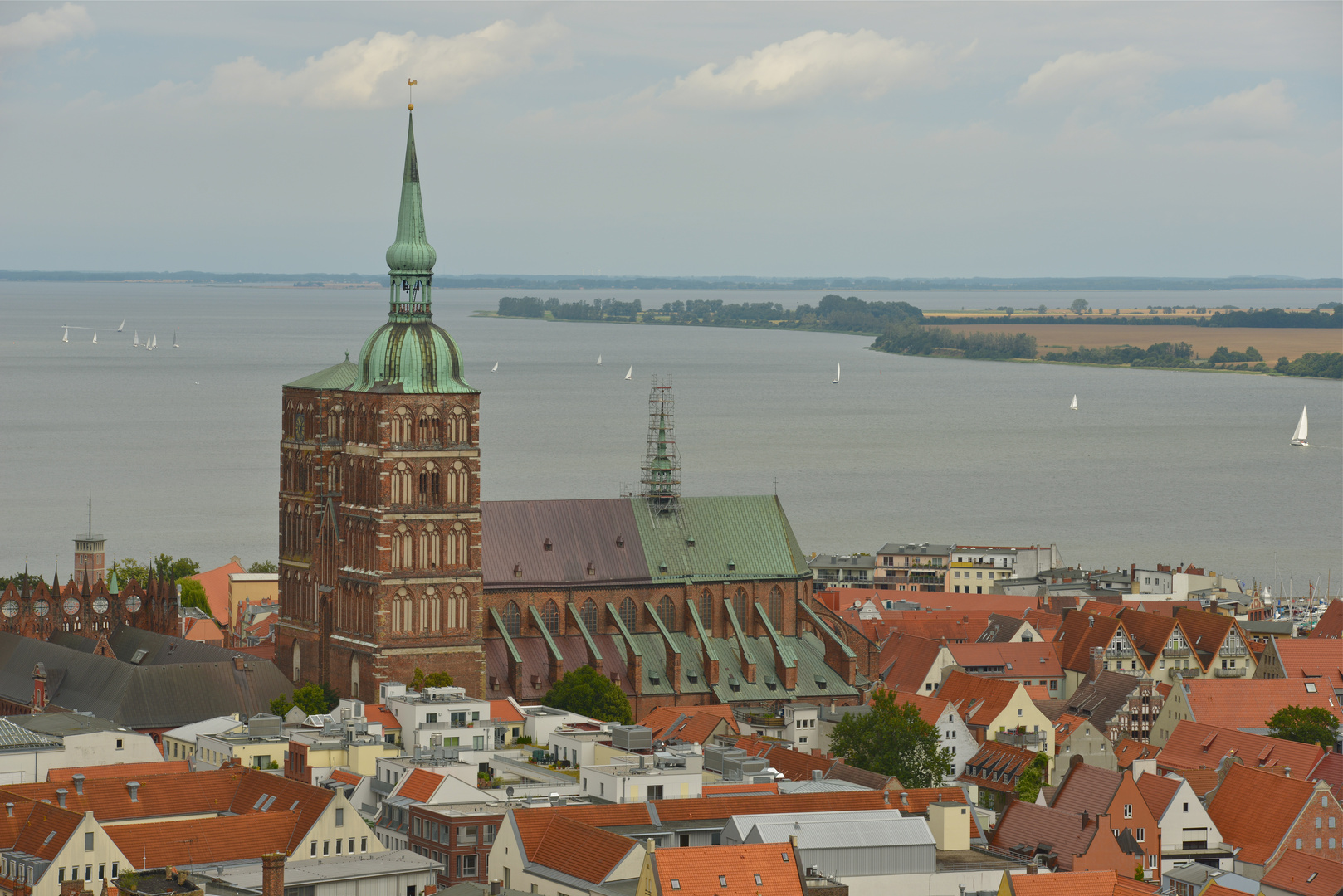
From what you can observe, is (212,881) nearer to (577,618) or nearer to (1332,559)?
(577,618)

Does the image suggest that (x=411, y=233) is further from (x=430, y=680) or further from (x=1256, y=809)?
(x=1256, y=809)

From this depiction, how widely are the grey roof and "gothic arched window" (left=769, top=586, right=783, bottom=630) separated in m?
19.8

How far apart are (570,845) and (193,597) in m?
71.8

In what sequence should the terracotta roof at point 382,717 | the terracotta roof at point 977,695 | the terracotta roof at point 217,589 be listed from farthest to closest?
the terracotta roof at point 217,589 < the terracotta roof at point 977,695 < the terracotta roof at point 382,717

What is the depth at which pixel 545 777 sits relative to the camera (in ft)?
235

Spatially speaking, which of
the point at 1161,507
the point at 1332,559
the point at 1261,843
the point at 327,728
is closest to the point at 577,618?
the point at 327,728

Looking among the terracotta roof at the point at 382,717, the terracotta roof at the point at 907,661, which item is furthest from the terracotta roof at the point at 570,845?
the terracotta roof at the point at 907,661

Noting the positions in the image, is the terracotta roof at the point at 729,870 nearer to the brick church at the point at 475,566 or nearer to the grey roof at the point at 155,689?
the grey roof at the point at 155,689

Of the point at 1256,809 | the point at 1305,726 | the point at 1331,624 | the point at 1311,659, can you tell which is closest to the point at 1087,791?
the point at 1256,809

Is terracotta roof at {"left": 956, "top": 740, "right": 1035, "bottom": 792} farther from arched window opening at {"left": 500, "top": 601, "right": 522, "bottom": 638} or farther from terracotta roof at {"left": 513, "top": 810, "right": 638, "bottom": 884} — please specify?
terracotta roof at {"left": 513, "top": 810, "right": 638, "bottom": 884}

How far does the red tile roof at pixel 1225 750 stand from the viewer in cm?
8171

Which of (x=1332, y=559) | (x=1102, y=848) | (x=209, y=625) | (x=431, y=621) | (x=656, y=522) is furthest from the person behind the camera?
(x=1332, y=559)

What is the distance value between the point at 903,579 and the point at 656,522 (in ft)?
172

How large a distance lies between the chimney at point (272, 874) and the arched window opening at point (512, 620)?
3963 cm
